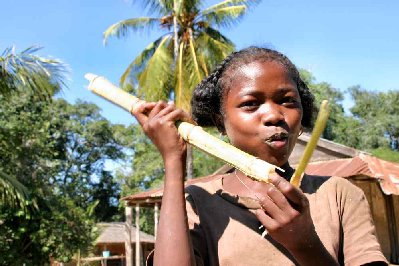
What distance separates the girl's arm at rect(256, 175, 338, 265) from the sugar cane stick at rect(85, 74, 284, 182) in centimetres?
5

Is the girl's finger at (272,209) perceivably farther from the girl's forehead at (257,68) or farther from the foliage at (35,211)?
the foliage at (35,211)

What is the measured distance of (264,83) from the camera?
61.5 inches

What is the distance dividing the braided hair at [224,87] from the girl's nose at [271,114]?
0.59 ft

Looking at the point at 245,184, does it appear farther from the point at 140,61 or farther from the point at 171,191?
the point at 140,61

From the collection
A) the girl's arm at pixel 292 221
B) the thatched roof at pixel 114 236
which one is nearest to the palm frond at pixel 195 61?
the girl's arm at pixel 292 221

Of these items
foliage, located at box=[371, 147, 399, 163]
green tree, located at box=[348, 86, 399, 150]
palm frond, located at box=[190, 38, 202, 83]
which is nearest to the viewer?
palm frond, located at box=[190, 38, 202, 83]

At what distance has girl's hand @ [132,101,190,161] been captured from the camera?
1.42m

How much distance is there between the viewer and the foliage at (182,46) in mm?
14859

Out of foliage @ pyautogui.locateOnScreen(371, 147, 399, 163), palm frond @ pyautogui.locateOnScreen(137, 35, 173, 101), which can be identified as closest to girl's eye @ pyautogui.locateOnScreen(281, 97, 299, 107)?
palm frond @ pyautogui.locateOnScreen(137, 35, 173, 101)

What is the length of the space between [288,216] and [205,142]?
12.6 inches

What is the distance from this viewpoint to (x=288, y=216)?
3.76ft

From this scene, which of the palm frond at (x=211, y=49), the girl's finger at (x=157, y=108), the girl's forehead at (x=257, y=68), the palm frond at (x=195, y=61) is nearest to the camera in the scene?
the girl's finger at (x=157, y=108)

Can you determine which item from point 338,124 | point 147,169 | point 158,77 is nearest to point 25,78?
point 158,77

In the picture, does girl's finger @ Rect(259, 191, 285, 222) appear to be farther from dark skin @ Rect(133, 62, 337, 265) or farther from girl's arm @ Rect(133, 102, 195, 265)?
girl's arm @ Rect(133, 102, 195, 265)
